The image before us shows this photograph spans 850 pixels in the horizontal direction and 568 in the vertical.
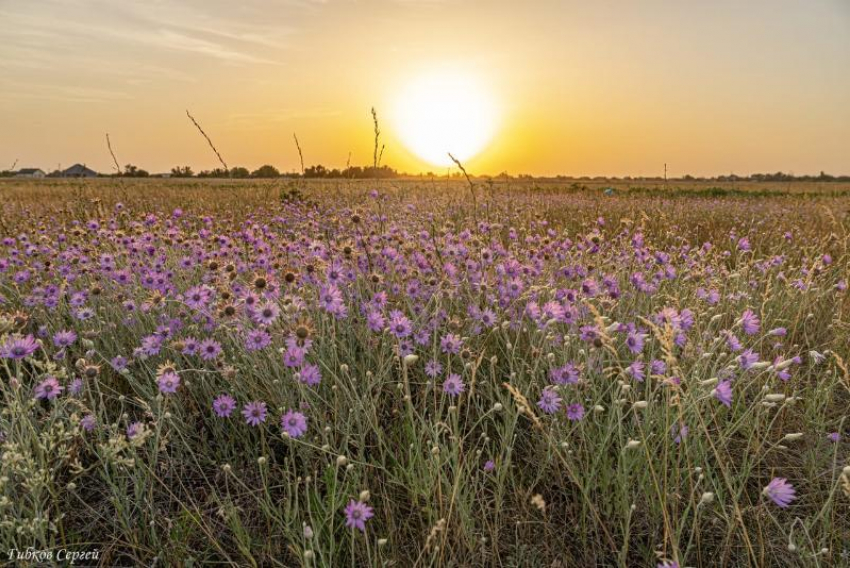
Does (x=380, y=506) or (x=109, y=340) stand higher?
(x=109, y=340)

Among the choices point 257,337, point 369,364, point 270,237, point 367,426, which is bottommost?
point 367,426

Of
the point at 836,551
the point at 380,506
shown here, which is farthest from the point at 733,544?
the point at 380,506

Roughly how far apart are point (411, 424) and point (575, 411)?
24.0 inches

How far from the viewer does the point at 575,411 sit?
72.1 inches

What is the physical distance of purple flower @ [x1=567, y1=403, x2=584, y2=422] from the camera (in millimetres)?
1784

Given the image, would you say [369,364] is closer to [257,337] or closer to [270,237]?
[257,337]

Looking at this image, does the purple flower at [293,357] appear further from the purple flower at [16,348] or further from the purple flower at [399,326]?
the purple flower at [16,348]

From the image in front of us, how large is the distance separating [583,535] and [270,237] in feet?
10.6

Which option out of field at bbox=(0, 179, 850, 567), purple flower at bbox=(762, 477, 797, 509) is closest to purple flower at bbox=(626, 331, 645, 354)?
field at bbox=(0, 179, 850, 567)

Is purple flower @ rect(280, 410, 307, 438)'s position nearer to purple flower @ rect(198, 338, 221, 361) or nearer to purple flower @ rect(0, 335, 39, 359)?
purple flower @ rect(198, 338, 221, 361)

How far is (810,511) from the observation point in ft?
6.46

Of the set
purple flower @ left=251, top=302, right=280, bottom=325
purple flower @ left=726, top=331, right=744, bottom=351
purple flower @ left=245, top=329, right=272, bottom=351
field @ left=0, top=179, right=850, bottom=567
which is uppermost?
purple flower @ left=251, top=302, right=280, bottom=325

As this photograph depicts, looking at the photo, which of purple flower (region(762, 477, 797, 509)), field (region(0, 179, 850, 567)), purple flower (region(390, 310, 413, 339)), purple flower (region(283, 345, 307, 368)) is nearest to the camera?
purple flower (region(762, 477, 797, 509))

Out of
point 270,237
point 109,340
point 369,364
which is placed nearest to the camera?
point 369,364
